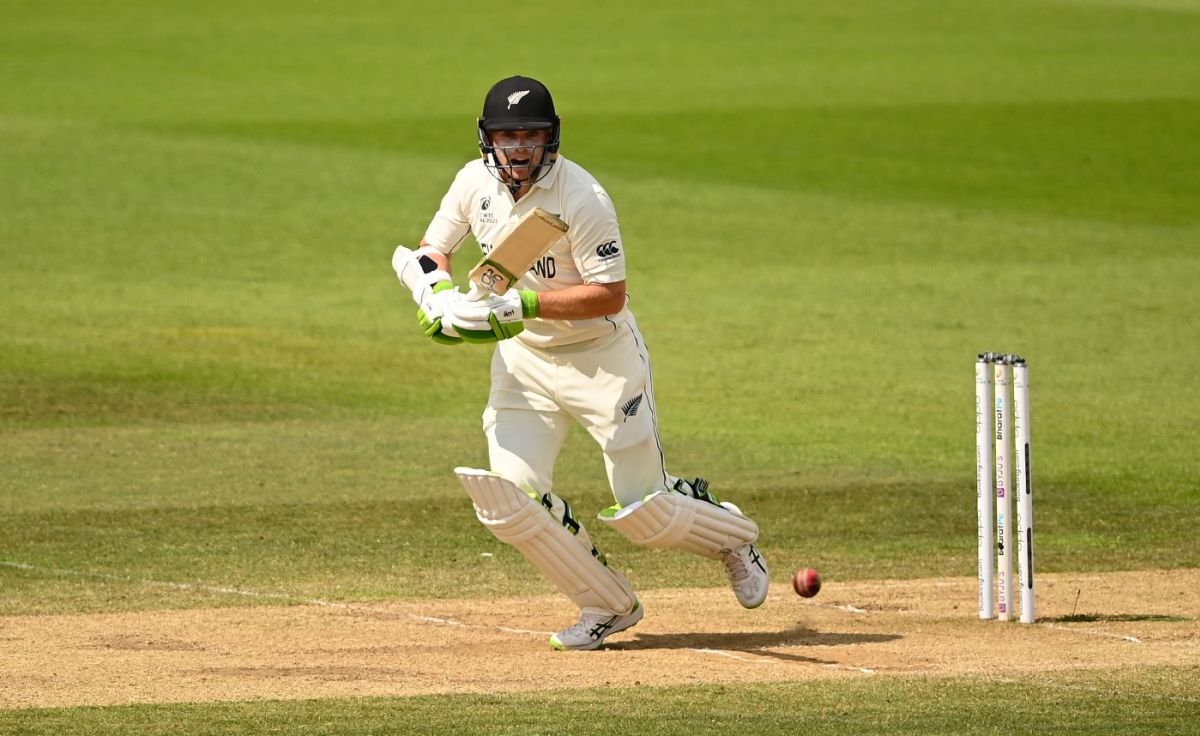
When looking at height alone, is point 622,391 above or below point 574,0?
below

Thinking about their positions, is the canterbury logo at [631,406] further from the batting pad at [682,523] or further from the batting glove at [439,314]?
the batting glove at [439,314]

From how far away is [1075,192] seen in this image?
83.0 feet

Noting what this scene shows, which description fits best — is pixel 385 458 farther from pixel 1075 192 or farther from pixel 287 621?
pixel 1075 192

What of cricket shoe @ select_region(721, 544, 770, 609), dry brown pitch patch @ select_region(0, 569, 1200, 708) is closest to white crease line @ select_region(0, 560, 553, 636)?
dry brown pitch patch @ select_region(0, 569, 1200, 708)

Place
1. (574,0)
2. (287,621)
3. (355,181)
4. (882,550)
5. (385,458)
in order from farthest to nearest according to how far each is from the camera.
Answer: (574,0)
(355,181)
(385,458)
(882,550)
(287,621)

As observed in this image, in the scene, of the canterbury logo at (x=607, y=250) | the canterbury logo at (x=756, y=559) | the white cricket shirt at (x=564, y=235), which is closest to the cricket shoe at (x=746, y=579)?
the canterbury logo at (x=756, y=559)

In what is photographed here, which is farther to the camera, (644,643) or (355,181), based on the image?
(355,181)

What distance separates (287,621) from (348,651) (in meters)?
0.69

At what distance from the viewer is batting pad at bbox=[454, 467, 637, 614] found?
7.77 m

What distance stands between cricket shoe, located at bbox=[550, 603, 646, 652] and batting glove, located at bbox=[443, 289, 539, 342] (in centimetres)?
121

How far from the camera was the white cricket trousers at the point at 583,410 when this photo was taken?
7.96 m

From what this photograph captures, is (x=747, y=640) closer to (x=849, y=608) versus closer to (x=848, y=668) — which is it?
(x=848, y=668)

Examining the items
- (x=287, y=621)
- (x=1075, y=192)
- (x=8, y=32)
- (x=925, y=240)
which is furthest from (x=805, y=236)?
(x=8, y=32)

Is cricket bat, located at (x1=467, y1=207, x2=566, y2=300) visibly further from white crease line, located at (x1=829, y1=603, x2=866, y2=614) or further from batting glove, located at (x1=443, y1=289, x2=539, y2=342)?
white crease line, located at (x1=829, y1=603, x2=866, y2=614)
